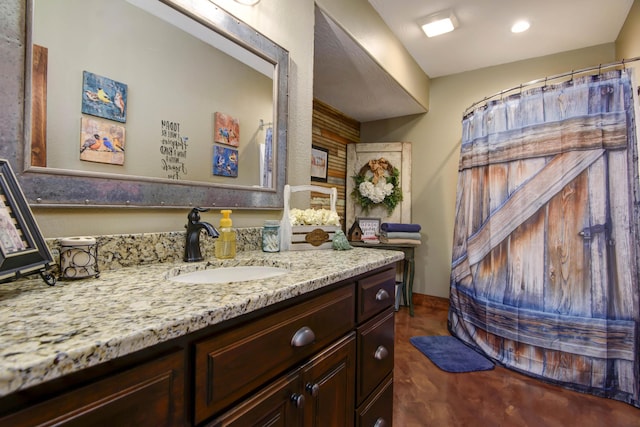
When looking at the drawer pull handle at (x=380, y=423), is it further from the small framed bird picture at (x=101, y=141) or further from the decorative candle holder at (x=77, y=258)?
the small framed bird picture at (x=101, y=141)

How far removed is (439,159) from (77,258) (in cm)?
327

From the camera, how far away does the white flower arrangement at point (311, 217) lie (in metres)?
1.33

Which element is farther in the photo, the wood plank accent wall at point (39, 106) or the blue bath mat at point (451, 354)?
the blue bath mat at point (451, 354)

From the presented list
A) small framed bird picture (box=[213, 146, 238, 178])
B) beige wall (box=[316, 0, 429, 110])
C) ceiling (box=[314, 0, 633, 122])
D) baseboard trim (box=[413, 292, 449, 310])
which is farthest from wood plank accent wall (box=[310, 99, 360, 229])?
small framed bird picture (box=[213, 146, 238, 178])

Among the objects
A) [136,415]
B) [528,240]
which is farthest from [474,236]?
[136,415]

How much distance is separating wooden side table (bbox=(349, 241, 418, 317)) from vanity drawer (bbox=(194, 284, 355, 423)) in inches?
86.4

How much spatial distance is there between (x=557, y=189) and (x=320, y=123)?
7.04ft

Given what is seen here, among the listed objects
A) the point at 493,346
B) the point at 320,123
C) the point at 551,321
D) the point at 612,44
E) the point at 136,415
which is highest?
the point at 612,44

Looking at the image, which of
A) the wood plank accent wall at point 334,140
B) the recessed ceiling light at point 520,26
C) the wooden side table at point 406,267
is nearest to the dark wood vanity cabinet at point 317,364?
the wooden side table at point 406,267

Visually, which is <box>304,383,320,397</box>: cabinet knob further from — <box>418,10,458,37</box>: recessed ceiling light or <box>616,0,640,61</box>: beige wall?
<box>616,0,640,61</box>: beige wall

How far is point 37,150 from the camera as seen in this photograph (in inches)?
30.5

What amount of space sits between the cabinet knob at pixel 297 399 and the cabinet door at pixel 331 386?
3 centimetres

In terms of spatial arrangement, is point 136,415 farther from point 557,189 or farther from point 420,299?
point 420,299

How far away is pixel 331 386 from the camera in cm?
89
